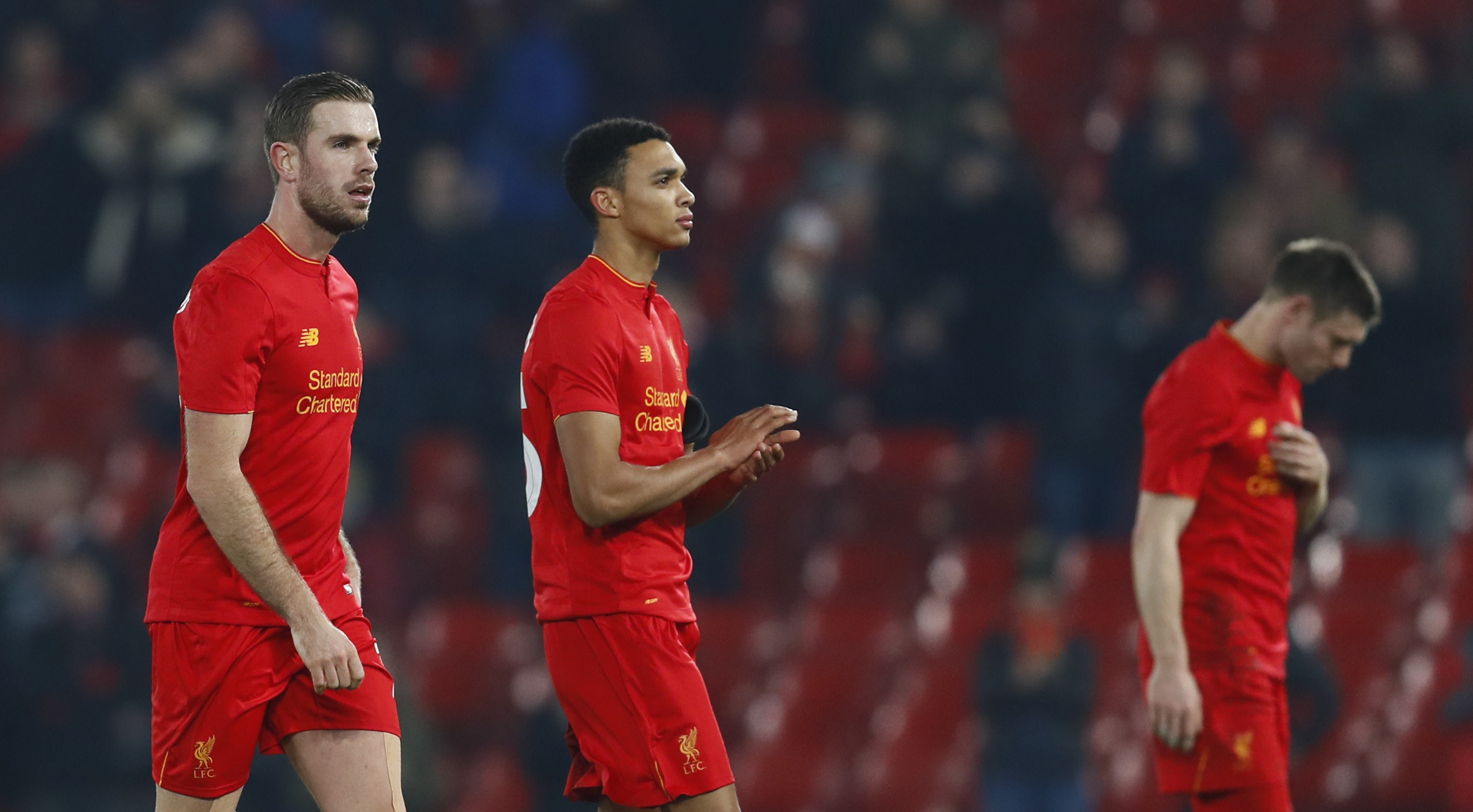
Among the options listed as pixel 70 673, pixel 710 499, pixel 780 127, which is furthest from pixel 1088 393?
pixel 710 499

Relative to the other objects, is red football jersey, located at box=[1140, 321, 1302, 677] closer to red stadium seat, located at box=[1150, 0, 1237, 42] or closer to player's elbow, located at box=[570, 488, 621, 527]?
player's elbow, located at box=[570, 488, 621, 527]

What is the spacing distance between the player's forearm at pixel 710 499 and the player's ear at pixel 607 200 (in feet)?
2.53

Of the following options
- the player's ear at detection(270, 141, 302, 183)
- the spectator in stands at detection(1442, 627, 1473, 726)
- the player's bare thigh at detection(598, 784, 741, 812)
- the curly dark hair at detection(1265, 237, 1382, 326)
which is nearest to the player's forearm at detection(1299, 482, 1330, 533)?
the curly dark hair at detection(1265, 237, 1382, 326)

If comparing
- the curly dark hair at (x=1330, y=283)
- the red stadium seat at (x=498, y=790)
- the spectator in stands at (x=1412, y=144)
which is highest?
the spectator in stands at (x=1412, y=144)

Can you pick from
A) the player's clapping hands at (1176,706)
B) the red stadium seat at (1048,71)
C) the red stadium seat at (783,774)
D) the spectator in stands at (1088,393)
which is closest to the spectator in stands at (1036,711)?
the red stadium seat at (783,774)

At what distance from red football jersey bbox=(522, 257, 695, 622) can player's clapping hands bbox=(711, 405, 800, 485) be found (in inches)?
8.2

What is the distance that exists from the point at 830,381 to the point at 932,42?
8.99 feet

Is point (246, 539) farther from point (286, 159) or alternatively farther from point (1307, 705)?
point (1307, 705)

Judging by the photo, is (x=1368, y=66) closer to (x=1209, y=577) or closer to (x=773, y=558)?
(x=773, y=558)

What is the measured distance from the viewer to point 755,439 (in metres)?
5.10

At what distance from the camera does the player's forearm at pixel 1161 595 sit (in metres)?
6.02

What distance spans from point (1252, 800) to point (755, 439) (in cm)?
210

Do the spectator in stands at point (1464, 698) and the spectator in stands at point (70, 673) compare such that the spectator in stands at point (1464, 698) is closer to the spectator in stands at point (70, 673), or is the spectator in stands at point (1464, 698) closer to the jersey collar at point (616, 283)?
the jersey collar at point (616, 283)

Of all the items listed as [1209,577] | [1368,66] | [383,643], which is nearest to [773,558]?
[383,643]
